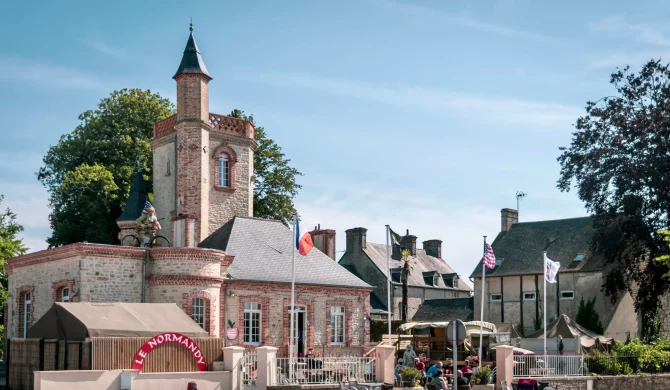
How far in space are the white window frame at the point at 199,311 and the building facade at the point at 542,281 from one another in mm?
21734

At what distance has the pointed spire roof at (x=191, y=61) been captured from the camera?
120ft

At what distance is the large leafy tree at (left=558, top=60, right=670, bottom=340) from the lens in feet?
122

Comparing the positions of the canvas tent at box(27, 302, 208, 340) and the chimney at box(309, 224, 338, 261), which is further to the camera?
the chimney at box(309, 224, 338, 261)

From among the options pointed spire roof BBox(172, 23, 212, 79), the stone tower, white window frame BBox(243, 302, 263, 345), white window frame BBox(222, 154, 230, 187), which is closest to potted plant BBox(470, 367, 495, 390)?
white window frame BBox(243, 302, 263, 345)

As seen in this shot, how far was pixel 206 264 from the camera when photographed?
2925 centimetres

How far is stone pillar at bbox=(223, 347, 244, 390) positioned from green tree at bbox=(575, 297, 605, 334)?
80.3 ft

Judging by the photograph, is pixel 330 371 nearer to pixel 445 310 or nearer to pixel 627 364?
Answer: pixel 627 364

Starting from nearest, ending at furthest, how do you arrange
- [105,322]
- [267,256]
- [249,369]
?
[105,322], [249,369], [267,256]

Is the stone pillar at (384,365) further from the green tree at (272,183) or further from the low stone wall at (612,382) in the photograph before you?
the green tree at (272,183)

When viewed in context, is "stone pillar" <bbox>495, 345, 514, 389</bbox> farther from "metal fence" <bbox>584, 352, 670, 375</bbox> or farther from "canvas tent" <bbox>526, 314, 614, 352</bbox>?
"canvas tent" <bbox>526, 314, 614, 352</bbox>

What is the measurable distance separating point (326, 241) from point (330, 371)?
45.2 ft

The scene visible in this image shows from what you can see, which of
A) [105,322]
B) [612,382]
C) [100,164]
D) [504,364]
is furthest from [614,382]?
[100,164]

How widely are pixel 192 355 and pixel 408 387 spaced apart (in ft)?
20.8

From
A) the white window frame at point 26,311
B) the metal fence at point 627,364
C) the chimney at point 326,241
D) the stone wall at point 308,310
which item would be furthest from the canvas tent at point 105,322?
the metal fence at point 627,364
